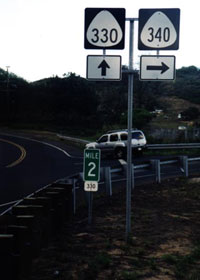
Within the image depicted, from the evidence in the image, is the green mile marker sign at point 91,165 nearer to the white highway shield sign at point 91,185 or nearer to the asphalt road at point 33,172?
the white highway shield sign at point 91,185

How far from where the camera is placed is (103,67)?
7562mm

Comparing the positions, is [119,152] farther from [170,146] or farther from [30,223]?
[30,223]

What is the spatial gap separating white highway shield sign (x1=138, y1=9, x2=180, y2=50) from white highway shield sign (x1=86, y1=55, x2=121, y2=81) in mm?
560

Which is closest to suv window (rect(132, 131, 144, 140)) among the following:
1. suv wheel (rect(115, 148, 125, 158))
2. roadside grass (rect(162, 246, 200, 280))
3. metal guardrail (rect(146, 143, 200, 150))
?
suv wheel (rect(115, 148, 125, 158))

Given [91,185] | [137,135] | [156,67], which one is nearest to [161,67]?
[156,67]

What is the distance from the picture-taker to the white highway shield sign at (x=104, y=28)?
24.9 ft

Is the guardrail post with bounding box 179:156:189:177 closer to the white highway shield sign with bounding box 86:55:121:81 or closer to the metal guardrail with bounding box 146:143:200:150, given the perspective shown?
the white highway shield sign with bounding box 86:55:121:81

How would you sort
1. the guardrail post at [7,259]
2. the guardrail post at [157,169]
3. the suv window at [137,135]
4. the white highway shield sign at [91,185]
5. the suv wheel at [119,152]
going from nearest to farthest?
the guardrail post at [7,259]
the white highway shield sign at [91,185]
the guardrail post at [157,169]
the suv window at [137,135]
the suv wheel at [119,152]

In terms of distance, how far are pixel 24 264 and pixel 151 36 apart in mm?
4543

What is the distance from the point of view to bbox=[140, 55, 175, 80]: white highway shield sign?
24.4 ft

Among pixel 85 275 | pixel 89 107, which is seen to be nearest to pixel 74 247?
pixel 85 275

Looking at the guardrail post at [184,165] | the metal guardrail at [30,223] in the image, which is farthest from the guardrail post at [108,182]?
the guardrail post at [184,165]

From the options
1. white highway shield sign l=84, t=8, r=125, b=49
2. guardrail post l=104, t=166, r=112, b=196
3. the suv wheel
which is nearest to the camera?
white highway shield sign l=84, t=8, r=125, b=49

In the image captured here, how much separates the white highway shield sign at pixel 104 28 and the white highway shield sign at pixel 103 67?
8.1 inches
